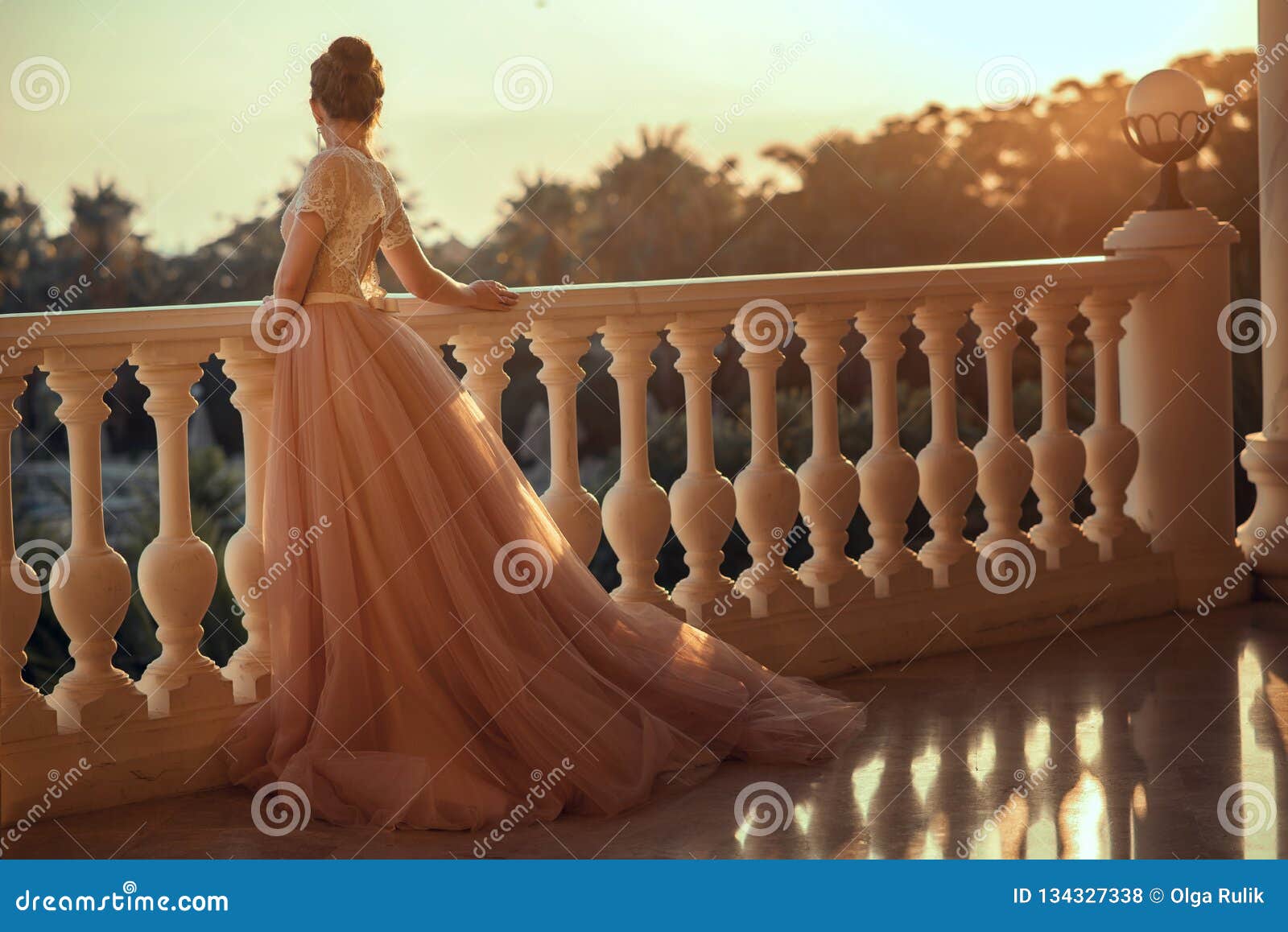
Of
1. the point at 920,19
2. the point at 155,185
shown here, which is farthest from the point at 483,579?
the point at 155,185

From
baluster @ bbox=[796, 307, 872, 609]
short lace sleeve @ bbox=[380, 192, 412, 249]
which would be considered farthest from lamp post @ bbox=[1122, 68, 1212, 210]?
short lace sleeve @ bbox=[380, 192, 412, 249]

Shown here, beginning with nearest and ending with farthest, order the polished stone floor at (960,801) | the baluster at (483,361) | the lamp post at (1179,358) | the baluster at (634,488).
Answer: the polished stone floor at (960,801)
the baluster at (483,361)
the baluster at (634,488)
the lamp post at (1179,358)

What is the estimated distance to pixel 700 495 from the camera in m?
3.59

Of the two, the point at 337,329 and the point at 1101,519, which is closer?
the point at 337,329

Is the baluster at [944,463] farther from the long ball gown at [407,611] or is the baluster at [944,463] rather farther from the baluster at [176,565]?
the baluster at [176,565]

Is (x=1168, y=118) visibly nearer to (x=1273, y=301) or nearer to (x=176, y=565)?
(x=1273, y=301)

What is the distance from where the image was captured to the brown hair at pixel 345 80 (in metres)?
2.99

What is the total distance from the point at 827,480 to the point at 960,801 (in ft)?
3.60

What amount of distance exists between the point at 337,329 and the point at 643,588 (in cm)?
97

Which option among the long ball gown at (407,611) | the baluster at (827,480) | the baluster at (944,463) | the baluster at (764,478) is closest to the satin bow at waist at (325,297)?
the long ball gown at (407,611)

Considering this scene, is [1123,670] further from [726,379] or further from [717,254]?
[717,254]

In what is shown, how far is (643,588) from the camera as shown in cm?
356

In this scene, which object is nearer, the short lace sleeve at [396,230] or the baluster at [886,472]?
the short lace sleeve at [396,230]

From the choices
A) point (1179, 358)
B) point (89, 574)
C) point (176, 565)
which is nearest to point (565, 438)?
point (176, 565)
